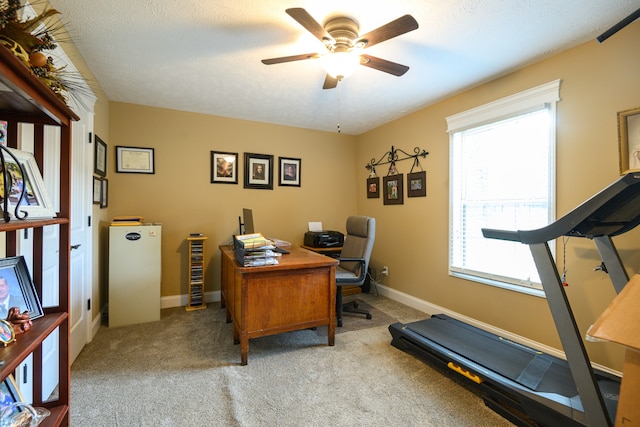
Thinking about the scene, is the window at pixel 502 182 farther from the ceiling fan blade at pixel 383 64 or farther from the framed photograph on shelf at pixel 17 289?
the framed photograph on shelf at pixel 17 289

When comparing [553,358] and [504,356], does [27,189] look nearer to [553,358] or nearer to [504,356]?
[504,356]

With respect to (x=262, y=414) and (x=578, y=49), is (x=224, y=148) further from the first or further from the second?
(x=578, y=49)

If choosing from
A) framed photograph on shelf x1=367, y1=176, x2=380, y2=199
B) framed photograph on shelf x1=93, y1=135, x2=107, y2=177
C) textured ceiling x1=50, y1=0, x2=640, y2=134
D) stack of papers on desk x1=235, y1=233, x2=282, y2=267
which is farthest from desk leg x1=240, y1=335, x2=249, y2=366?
framed photograph on shelf x1=367, y1=176, x2=380, y2=199

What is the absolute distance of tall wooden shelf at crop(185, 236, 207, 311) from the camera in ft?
10.8

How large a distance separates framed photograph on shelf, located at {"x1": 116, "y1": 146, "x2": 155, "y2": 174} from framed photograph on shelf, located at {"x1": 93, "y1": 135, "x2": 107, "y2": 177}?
0.71 feet

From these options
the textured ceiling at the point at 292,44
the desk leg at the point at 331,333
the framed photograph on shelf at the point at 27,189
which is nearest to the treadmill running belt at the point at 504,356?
the desk leg at the point at 331,333

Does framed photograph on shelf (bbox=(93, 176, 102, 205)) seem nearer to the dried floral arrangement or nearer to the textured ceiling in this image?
the textured ceiling

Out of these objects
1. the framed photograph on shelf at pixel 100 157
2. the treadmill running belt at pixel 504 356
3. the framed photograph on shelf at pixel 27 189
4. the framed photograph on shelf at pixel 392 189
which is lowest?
the treadmill running belt at pixel 504 356

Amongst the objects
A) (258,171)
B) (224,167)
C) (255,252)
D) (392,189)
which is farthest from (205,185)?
(392,189)

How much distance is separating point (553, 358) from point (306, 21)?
106 inches

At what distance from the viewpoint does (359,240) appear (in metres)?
3.15

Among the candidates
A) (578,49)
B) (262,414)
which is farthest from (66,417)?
(578,49)

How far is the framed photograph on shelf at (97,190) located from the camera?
2.61 meters

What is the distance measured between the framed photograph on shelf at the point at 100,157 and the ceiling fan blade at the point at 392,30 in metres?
2.57
